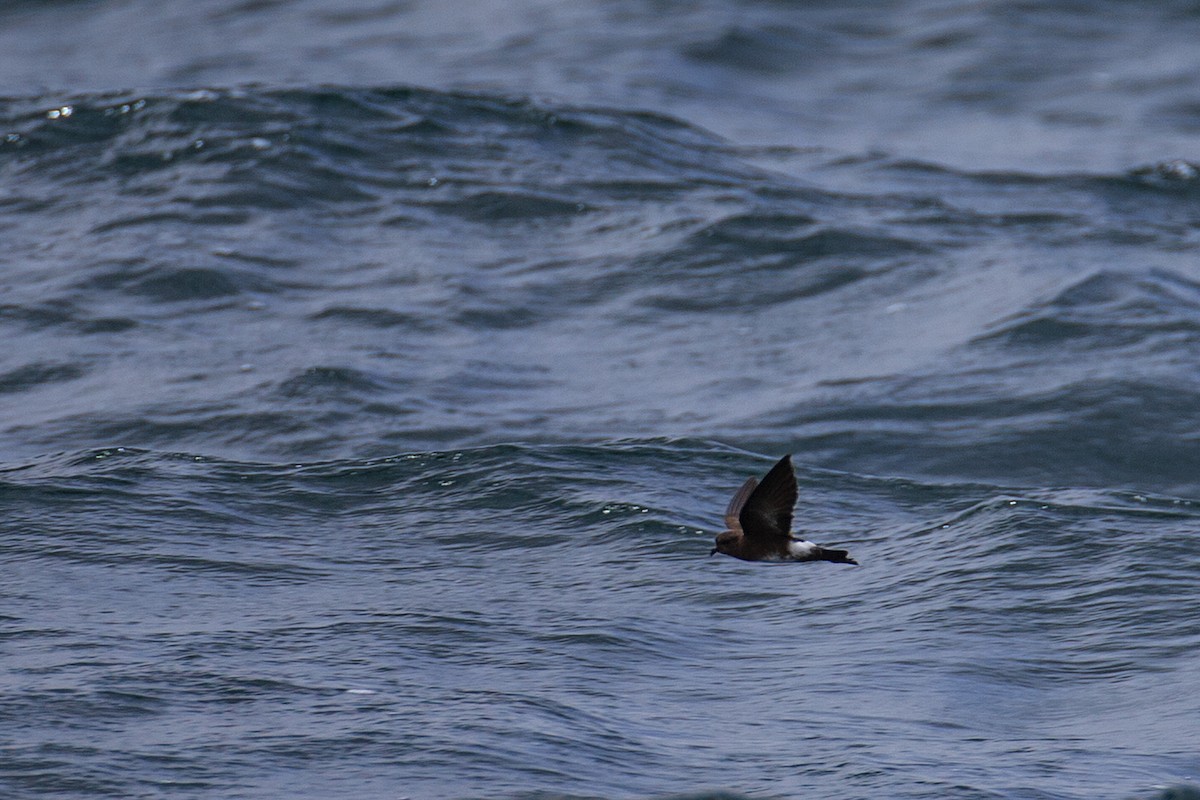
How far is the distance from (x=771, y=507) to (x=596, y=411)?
593 cm

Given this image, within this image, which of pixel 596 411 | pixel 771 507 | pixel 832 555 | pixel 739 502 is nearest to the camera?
pixel 832 555

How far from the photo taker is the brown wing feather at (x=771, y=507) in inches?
258

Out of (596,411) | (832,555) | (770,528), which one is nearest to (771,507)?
(770,528)

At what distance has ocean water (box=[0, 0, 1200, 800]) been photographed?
7.37 m

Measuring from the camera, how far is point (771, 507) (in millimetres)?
6730

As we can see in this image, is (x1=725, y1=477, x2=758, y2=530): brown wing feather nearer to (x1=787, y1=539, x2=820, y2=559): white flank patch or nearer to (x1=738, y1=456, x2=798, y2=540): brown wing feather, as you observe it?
(x1=738, y1=456, x2=798, y2=540): brown wing feather

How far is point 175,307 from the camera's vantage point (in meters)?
14.5

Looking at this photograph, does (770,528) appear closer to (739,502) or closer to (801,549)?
(801,549)

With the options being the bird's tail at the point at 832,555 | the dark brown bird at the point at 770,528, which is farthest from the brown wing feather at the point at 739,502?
the bird's tail at the point at 832,555

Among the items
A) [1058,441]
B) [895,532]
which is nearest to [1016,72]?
[1058,441]

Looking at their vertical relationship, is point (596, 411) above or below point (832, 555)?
→ below

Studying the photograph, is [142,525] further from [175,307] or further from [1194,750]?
[1194,750]

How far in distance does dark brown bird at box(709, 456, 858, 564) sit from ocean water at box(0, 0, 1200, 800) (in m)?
0.88

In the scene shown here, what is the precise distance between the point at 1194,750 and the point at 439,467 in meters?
5.40
